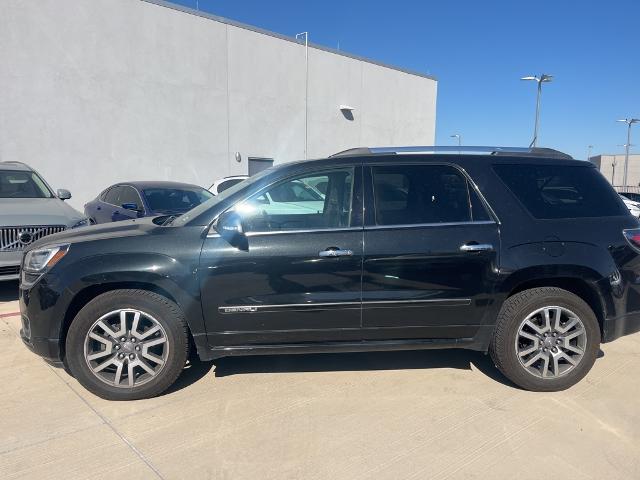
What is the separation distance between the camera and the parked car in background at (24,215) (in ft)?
17.3

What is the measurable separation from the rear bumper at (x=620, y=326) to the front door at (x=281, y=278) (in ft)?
6.33

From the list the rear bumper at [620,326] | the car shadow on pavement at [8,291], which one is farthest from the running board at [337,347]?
the car shadow on pavement at [8,291]

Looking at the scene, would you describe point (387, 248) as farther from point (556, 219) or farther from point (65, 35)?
point (65, 35)

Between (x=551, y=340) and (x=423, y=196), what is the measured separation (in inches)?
57.0

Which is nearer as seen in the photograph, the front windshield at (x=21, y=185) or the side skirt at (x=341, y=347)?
the side skirt at (x=341, y=347)

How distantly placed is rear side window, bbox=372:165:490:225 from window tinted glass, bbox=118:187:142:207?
5.28 meters

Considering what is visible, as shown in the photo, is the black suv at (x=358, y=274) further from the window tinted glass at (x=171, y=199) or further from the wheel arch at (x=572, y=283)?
the window tinted glass at (x=171, y=199)

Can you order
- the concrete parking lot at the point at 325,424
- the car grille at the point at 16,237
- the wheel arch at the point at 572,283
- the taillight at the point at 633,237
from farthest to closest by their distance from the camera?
the car grille at the point at 16,237
the taillight at the point at 633,237
the wheel arch at the point at 572,283
the concrete parking lot at the point at 325,424

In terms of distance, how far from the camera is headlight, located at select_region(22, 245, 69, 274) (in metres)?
3.22

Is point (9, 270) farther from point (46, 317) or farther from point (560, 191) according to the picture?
point (560, 191)

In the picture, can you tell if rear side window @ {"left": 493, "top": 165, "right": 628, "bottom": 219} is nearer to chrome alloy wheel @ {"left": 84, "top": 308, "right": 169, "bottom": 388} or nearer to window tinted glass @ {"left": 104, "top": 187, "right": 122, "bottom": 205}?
chrome alloy wheel @ {"left": 84, "top": 308, "right": 169, "bottom": 388}

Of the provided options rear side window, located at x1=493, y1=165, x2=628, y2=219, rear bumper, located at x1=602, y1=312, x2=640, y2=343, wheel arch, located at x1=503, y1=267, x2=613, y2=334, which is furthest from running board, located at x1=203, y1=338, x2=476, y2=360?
rear side window, located at x1=493, y1=165, x2=628, y2=219

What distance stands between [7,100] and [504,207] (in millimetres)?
13137

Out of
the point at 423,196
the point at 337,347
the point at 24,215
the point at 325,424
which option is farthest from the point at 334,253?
the point at 24,215
